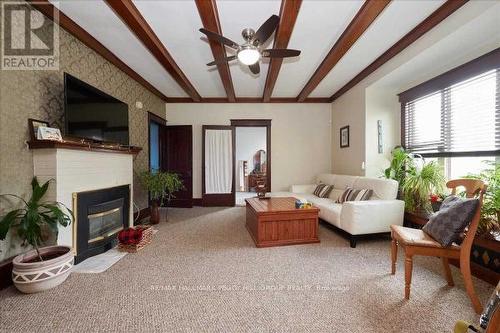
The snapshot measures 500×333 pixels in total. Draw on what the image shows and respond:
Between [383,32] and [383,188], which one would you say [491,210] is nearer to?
[383,188]

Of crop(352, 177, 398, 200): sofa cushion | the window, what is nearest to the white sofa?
crop(352, 177, 398, 200): sofa cushion

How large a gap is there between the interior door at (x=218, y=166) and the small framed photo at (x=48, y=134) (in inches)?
129

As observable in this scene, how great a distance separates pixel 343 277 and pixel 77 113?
11.0 feet

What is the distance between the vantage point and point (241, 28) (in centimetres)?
256

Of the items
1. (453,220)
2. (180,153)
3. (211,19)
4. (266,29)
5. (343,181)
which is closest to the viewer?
A: (453,220)

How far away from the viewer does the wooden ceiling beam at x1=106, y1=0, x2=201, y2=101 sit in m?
2.10

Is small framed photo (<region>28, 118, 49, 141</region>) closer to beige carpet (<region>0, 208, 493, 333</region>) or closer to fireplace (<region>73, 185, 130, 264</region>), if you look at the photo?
fireplace (<region>73, 185, 130, 264</region>)

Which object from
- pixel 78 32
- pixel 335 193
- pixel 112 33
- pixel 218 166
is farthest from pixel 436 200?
pixel 78 32

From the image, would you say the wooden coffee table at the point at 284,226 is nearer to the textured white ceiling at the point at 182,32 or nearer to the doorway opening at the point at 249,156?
the textured white ceiling at the point at 182,32

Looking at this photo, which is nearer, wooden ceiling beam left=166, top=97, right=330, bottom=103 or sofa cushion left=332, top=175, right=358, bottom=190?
sofa cushion left=332, top=175, right=358, bottom=190

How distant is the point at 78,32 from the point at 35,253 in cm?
246

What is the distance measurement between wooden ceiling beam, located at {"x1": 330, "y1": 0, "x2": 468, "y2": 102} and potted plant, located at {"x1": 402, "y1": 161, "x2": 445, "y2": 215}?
1595 millimetres

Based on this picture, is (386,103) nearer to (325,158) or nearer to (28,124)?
(325,158)

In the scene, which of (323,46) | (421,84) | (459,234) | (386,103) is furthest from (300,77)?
(459,234)
